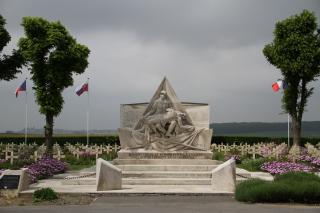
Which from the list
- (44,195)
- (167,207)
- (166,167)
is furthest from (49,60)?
(167,207)

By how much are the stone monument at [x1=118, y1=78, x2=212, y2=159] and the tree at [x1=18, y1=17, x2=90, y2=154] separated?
442 inches

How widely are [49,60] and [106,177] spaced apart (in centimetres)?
1765

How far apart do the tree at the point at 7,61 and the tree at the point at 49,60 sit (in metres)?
2.79

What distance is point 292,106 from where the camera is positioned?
106 feet

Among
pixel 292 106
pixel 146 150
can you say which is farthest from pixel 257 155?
pixel 146 150

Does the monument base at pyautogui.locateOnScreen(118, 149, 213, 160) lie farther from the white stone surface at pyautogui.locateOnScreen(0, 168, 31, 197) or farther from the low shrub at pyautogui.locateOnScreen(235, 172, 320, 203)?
the low shrub at pyautogui.locateOnScreen(235, 172, 320, 203)

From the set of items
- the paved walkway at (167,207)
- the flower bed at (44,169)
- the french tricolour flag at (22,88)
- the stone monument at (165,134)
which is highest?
the french tricolour flag at (22,88)

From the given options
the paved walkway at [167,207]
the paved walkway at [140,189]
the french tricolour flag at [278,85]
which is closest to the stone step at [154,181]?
the paved walkway at [140,189]

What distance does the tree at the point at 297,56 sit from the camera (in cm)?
3053

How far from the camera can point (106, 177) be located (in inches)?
599

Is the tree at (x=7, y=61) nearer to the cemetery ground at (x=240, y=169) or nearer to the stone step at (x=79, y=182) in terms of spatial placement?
the cemetery ground at (x=240, y=169)

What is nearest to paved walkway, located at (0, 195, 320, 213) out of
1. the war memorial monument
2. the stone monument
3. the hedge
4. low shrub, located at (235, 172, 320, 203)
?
low shrub, located at (235, 172, 320, 203)

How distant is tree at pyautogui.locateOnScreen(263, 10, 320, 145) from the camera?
100ft

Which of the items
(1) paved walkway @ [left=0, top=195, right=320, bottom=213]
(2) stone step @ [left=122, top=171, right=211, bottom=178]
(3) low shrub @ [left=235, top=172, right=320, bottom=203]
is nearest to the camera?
(1) paved walkway @ [left=0, top=195, right=320, bottom=213]
